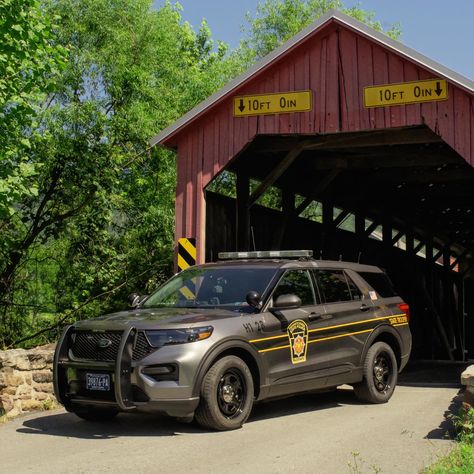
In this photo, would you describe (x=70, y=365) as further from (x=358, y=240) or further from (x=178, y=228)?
(x=358, y=240)

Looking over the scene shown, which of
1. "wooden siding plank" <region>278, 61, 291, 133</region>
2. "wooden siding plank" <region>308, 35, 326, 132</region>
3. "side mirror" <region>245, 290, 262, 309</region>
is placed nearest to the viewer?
"side mirror" <region>245, 290, 262, 309</region>

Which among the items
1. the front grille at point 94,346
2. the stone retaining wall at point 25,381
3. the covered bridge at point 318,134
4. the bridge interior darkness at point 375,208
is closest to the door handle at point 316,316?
the front grille at point 94,346

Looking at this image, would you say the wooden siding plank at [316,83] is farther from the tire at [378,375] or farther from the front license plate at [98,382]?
the front license plate at [98,382]

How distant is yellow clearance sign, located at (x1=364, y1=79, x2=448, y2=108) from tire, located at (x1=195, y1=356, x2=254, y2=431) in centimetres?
618

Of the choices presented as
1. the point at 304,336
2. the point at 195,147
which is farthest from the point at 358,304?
the point at 195,147

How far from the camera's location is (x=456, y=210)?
24.6m

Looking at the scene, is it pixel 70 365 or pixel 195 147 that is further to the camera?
pixel 195 147

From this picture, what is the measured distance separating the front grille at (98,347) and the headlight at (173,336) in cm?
7

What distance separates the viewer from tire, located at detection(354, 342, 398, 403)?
912cm

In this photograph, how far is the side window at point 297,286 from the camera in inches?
328

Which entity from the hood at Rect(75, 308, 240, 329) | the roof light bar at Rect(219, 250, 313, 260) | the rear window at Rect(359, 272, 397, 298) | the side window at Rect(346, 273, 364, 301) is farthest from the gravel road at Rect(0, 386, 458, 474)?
the roof light bar at Rect(219, 250, 313, 260)

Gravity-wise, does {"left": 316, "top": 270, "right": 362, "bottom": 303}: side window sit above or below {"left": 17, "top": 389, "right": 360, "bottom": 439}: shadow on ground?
above

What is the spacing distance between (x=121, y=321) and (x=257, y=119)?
645cm

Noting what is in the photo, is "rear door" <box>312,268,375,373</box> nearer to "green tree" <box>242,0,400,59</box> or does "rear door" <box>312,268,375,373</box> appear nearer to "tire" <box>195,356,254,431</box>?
"tire" <box>195,356,254,431</box>
